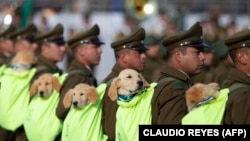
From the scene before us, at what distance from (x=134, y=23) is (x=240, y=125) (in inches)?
645

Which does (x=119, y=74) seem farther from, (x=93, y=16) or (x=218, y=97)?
(x=93, y=16)

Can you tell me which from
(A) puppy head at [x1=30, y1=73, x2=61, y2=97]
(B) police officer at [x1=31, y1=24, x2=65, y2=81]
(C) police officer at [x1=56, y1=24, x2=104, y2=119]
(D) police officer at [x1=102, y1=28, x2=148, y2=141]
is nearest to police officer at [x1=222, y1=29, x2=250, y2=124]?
(D) police officer at [x1=102, y1=28, x2=148, y2=141]

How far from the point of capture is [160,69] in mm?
11812

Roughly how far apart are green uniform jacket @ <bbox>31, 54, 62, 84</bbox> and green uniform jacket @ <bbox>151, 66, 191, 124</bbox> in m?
3.49

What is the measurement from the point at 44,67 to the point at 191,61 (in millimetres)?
3849

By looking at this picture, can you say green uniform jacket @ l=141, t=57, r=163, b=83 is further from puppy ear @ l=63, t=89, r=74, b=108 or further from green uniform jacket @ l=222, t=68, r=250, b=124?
green uniform jacket @ l=222, t=68, r=250, b=124

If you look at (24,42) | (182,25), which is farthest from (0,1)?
(24,42)

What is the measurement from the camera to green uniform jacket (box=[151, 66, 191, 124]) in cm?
1002

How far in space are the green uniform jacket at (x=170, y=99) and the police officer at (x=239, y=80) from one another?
1.45ft

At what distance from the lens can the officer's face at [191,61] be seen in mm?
10492

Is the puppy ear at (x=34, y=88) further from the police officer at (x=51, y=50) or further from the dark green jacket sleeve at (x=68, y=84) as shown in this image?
the police officer at (x=51, y=50)

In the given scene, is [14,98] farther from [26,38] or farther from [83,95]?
[26,38]

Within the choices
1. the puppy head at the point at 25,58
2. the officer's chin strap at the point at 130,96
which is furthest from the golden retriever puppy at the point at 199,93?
the puppy head at the point at 25,58

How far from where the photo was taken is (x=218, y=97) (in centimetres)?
975
